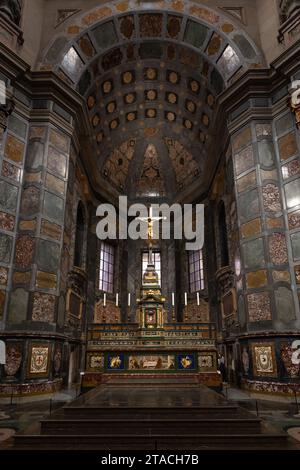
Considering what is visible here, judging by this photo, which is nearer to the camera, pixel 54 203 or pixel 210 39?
pixel 54 203

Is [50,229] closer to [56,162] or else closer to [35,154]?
[56,162]

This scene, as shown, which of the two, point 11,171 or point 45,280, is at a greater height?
point 11,171

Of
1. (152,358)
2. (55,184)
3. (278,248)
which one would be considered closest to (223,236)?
(278,248)

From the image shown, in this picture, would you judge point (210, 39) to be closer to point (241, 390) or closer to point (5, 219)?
point (5, 219)

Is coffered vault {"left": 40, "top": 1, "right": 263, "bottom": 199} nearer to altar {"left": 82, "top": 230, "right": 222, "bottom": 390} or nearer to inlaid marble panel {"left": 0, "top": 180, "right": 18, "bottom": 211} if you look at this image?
inlaid marble panel {"left": 0, "top": 180, "right": 18, "bottom": 211}

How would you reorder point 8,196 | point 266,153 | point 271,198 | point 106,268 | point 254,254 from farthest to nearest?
point 106,268, point 266,153, point 271,198, point 254,254, point 8,196

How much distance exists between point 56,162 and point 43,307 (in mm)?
5282

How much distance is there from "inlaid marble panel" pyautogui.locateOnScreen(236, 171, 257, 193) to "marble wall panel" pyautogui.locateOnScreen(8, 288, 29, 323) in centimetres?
815

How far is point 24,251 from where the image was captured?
1062 centimetres

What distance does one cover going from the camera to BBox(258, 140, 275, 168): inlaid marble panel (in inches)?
454

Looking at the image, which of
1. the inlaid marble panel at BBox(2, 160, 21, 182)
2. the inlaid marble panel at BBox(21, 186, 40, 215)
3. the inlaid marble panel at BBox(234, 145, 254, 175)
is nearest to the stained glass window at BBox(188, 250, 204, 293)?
the inlaid marble panel at BBox(234, 145, 254, 175)

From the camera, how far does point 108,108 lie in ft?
59.4
